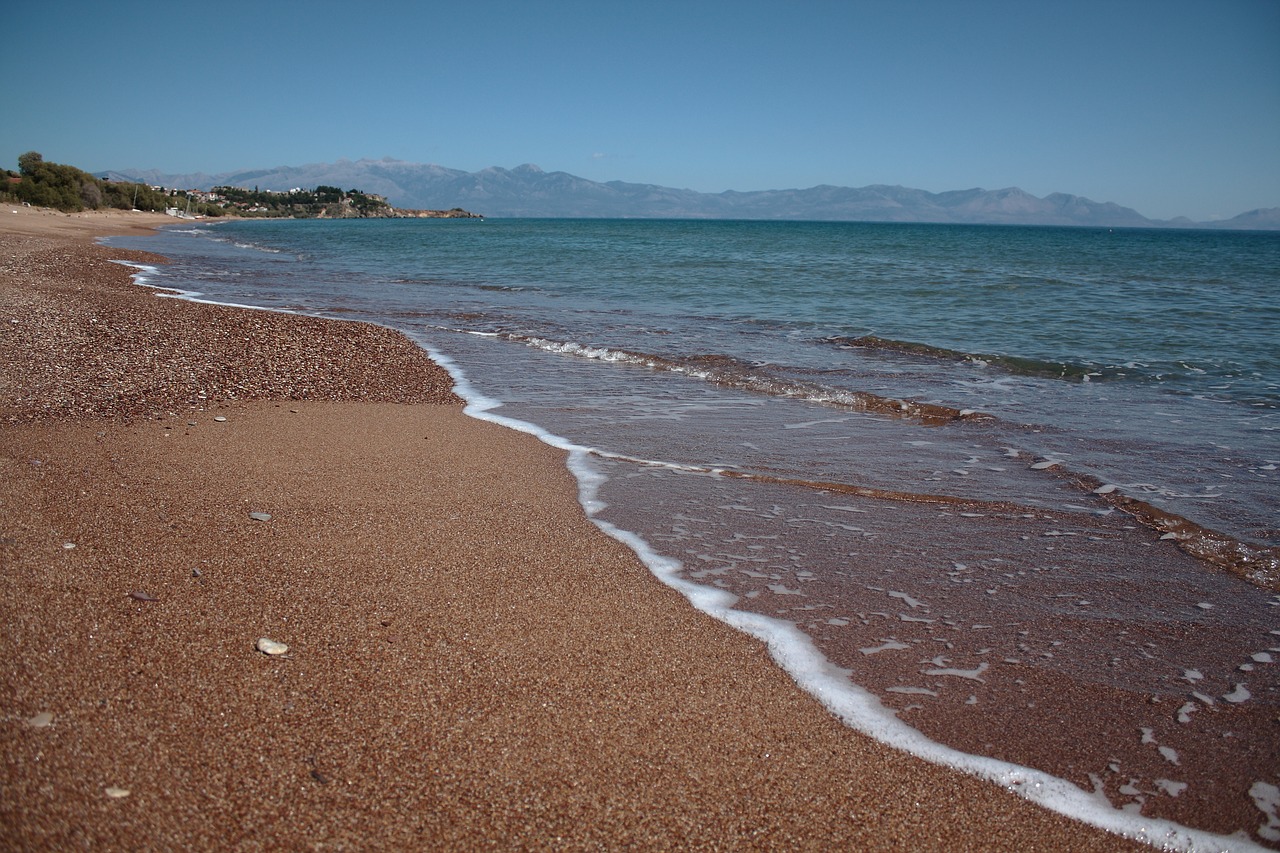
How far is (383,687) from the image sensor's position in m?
3.07

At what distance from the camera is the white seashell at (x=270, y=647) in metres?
3.23

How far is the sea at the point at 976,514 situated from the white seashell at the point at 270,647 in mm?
2016

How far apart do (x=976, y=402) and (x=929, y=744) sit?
7550 millimetres

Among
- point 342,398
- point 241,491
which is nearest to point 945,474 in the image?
point 241,491

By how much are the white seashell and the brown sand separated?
0.05 meters

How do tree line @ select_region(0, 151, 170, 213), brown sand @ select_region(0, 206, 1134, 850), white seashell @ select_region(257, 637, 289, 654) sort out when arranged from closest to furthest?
brown sand @ select_region(0, 206, 1134, 850) < white seashell @ select_region(257, 637, 289, 654) < tree line @ select_region(0, 151, 170, 213)

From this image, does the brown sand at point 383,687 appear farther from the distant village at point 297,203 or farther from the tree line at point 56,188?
the distant village at point 297,203

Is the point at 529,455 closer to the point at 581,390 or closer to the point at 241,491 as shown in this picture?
the point at 241,491

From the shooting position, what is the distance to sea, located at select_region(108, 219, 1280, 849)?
3117mm

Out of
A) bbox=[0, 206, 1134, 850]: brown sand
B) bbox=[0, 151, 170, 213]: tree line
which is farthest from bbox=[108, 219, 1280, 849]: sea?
bbox=[0, 151, 170, 213]: tree line

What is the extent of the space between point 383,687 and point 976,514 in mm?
4391

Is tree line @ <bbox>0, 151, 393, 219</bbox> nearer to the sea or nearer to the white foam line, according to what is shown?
the sea

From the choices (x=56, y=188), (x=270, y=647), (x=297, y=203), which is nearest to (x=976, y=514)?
(x=270, y=647)

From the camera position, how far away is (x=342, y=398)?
27.7ft
